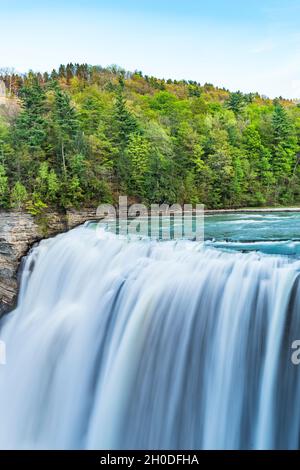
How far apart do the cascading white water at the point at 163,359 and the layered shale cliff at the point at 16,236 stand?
243cm

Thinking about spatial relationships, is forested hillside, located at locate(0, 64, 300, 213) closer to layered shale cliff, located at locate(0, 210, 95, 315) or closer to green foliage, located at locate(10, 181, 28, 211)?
green foliage, located at locate(10, 181, 28, 211)

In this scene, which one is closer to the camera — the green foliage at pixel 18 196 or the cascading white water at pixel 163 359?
the cascading white water at pixel 163 359

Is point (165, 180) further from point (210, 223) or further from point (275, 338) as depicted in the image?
point (275, 338)

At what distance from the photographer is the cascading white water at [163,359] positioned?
7090 mm

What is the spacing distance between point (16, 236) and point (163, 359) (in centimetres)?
923

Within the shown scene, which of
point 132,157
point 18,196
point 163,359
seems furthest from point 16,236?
point 163,359

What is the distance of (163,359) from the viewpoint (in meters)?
8.21
